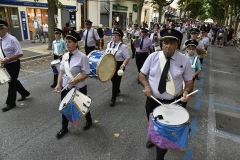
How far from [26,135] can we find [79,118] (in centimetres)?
140

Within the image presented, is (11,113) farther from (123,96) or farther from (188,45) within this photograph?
(188,45)

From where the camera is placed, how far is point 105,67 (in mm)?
4668

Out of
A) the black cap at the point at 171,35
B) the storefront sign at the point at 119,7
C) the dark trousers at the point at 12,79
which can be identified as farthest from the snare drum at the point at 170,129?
the storefront sign at the point at 119,7

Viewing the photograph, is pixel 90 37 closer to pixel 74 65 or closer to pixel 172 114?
pixel 74 65

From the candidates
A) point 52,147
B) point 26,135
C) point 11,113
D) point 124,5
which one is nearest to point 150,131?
point 52,147

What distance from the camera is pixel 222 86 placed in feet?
25.5

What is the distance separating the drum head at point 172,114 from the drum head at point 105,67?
213cm

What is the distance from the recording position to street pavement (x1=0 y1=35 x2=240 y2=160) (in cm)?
359

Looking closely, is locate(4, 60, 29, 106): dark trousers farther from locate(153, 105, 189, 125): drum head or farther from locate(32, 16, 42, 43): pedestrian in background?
locate(32, 16, 42, 43): pedestrian in background

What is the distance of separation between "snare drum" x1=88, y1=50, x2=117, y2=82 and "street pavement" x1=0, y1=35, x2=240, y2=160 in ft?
3.39

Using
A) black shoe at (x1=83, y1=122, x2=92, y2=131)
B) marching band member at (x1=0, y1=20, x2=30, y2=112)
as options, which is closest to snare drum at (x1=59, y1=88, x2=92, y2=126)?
black shoe at (x1=83, y1=122, x2=92, y2=131)

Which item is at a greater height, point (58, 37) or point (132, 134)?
point (58, 37)

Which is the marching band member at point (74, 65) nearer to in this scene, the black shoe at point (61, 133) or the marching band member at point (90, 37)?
the black shoe at point (61, 133)

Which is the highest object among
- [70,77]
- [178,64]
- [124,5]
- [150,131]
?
[124,5]
